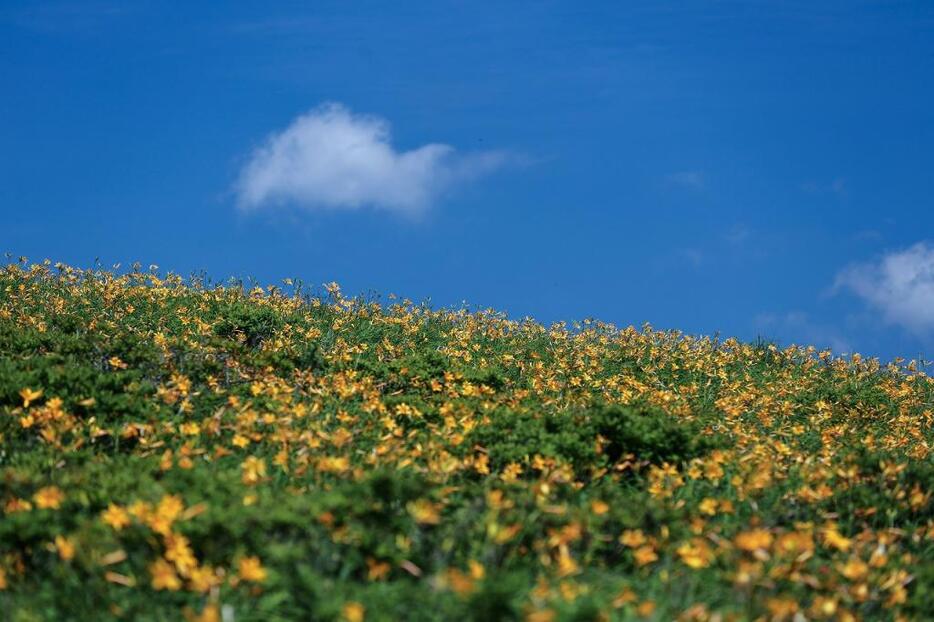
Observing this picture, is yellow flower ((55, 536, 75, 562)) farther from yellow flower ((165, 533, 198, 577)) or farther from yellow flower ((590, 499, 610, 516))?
yellow flower ((590, 499, 610, 516))

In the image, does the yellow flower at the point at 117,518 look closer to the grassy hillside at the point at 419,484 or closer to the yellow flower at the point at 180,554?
the grassy hillside at the point at 419,484

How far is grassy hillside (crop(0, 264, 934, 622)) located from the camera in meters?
3.91

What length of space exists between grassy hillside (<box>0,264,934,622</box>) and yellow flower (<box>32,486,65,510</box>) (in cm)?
2

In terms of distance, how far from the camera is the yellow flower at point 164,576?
3.66 m

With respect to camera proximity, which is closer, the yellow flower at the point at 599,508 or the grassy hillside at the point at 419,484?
the grassy hillside at the point at 419,484

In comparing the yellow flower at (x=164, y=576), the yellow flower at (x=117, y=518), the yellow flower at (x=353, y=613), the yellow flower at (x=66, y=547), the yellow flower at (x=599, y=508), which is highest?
the yellow flower at (x=599, y=508)

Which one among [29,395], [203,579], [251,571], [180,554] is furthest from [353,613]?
[29,395]

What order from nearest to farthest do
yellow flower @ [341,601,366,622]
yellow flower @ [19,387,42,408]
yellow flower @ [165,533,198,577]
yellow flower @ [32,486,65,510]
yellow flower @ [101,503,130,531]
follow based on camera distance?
yellow flower @ [341,601,366,622], yellow flower @ [165,533,198,577], yellow flower @ [101,503,130,531], yellow flower @ [32,486,65,510], yellow flower @ [19,387,42,408]

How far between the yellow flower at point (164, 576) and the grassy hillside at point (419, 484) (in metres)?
0.01

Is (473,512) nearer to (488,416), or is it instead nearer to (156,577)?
(156,577)

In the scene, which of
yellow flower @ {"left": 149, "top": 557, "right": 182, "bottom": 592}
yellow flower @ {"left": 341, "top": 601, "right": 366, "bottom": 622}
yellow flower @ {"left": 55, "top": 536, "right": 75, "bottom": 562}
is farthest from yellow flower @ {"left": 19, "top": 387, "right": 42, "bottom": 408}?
yellow flower @ {"left": 341, "top": 601, "right": 366, "bottom": 622}

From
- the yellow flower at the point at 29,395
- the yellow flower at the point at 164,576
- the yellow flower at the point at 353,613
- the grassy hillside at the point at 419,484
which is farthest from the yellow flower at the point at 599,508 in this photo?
the yellow flower at the point at 29,395

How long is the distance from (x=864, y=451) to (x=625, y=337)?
24.9 ft

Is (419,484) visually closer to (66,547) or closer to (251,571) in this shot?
(251,571)
